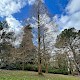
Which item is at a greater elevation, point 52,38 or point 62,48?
point 62,48

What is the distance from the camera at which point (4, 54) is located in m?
54.9

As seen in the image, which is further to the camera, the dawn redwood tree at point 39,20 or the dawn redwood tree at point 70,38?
the dawn redwood tree at point 70,38

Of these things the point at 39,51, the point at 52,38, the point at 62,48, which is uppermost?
the point at 62,48

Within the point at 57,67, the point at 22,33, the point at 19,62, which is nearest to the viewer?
the point at 22,33

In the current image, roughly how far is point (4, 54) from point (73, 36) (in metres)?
21.1

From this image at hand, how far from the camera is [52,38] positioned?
35656mm

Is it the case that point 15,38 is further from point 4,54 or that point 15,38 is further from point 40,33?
point 40,33

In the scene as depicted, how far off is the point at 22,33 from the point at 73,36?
16660 mm

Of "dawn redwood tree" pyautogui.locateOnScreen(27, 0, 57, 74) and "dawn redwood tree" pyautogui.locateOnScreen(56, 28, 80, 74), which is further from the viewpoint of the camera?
"dawn redwood tree" pyautogui.locateOnScreen(56, 28, 80, 74)

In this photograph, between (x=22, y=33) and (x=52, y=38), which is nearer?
(x=52, y=38)

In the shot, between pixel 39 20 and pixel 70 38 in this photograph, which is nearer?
pixel 39 20

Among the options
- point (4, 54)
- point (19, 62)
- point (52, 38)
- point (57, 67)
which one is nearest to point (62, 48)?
point (57, 67)

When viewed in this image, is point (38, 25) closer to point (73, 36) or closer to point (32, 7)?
point (32, 7)

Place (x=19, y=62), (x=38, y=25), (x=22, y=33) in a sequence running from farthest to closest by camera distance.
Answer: (x=19, y=62) < (x=22, y=33) < (x=38, y=25)
